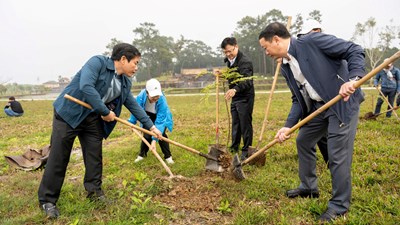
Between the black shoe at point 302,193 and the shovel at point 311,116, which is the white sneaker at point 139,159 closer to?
the shovel at point 311,116

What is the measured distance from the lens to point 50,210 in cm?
335

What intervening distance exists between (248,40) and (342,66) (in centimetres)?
5147

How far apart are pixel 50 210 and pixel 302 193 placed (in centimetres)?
309

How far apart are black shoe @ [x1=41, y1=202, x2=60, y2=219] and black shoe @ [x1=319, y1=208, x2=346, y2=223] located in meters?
3.00

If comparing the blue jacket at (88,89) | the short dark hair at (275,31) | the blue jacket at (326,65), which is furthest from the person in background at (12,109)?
the blue jacket at (326,65)

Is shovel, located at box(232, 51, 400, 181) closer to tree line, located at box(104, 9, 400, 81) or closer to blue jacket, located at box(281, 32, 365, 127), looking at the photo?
blue jacket, located at box(281, 32, 365, 127)

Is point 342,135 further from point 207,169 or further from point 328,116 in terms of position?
point 207,169

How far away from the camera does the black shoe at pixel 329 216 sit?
2912 millimetres

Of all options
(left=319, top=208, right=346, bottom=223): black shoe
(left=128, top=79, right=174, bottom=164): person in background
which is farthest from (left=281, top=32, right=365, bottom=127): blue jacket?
(left=128, top=79, right=174, bottom=164): person in background

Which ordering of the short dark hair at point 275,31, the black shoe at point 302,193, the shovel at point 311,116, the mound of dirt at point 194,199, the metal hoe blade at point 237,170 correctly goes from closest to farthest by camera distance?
the shovel at point 311,116 < the short dark hair at point 275,31 < the mound of dirt at point 194,199 < the black shoe at point 302,193 < the metal hoe blade at point 237,170

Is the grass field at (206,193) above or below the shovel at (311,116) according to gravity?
below

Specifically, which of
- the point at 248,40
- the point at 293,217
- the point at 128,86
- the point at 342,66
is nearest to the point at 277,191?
the point at 293,217

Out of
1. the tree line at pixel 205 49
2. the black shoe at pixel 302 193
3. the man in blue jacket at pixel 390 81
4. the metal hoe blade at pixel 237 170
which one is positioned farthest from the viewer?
the tree line at pixel 205 49

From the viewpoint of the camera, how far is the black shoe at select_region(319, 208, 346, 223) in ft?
9.55
